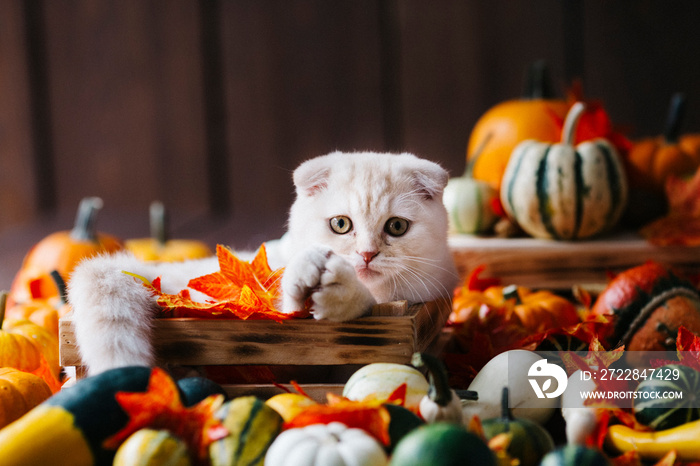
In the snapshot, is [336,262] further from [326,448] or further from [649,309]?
[649,309]

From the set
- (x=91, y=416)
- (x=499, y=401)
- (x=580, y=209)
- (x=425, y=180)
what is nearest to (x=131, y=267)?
(x=91, y=416)

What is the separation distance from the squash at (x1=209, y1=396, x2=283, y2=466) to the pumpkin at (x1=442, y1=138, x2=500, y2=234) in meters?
1.37

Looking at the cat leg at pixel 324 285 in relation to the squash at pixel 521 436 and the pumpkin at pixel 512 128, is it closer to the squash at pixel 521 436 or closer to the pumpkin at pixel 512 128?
the squash at pixel 521 436

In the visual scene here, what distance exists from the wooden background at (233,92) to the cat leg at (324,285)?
2150mm

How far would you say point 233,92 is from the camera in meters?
3.43

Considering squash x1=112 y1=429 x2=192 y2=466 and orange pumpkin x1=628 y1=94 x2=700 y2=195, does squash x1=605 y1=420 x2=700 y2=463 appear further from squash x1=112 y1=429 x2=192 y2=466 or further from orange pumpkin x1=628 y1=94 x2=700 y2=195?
orange pumpkin x1=628 y1=94 x2=700 y2=195

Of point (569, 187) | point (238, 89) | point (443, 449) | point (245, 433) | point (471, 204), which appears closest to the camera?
point (443, 449)

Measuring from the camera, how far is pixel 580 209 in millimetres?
1874

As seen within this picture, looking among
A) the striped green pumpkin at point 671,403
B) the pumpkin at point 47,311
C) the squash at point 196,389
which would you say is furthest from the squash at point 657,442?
the pumpkin at point 47,311

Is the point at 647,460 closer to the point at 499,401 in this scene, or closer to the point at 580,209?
the point at 499,401

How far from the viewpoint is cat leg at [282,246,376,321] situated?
3.03ft

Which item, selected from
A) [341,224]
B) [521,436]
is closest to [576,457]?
[521,436]

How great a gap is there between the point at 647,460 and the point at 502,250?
3.47ft

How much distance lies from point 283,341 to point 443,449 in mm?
417
